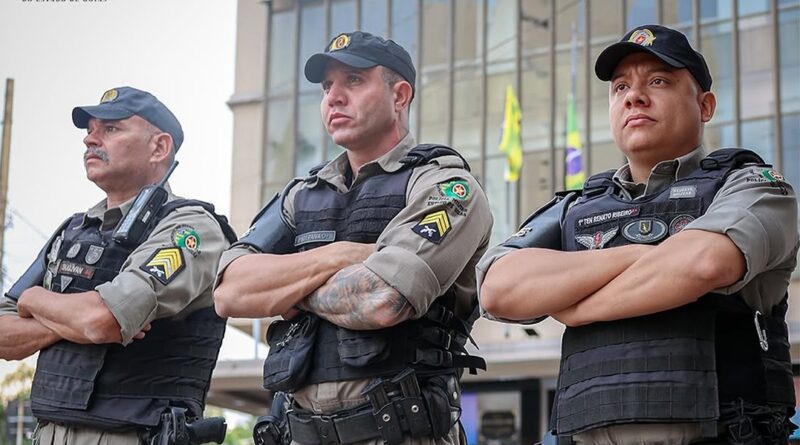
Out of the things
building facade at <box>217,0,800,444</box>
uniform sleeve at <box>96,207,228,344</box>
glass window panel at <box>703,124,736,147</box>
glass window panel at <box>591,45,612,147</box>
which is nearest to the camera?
uniform sleeve at <box>96,207,228,344</box>

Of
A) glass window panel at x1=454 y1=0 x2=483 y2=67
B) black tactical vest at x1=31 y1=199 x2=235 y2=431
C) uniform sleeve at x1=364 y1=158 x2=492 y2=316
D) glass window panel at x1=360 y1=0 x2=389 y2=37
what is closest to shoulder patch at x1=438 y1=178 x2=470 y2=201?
uniform sleeve at x1=364 y1=158 x2=492 y2=316

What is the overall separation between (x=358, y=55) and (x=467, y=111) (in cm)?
2181

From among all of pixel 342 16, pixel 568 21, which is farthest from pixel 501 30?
pixel 342 16

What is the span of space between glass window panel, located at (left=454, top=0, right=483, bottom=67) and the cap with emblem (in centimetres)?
2119

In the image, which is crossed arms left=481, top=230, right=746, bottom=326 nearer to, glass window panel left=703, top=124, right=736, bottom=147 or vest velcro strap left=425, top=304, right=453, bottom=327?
vest velcro strap left=425, top=304, right=453, bottom=327

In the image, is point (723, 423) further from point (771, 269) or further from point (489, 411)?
point (489, 411)

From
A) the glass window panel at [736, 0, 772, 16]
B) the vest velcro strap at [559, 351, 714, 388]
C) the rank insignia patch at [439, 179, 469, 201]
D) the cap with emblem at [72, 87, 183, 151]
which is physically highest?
the glass window panel at [736, 0, 772, 16]

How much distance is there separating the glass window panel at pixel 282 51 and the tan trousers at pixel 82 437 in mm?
23460

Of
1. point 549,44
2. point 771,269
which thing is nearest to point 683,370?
point 771,269

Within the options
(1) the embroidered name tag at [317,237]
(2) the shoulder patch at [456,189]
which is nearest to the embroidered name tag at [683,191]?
(2) the shoulder patch at [456,189]

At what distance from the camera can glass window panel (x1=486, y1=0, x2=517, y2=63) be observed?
87.0ft

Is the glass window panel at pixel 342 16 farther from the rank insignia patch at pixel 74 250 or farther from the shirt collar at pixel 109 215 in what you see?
the rank insignia patch at pixel 74 250

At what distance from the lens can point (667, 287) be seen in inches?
143

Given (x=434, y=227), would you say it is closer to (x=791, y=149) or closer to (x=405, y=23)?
(x=791, y=149)
